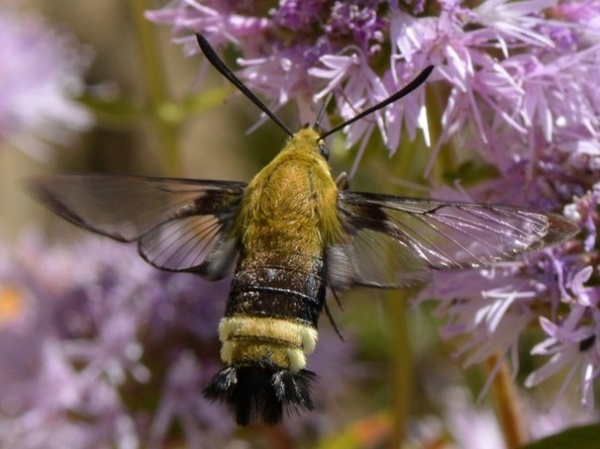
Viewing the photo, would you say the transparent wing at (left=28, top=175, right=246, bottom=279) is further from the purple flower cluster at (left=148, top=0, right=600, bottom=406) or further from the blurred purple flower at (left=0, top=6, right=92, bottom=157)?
the blurred purple flower at (left=0, top=6, right=92, bottom=157)

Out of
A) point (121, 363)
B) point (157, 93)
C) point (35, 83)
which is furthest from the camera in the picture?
point (35, 83)

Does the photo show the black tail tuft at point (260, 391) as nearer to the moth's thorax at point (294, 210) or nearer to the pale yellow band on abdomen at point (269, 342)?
the pale yellow band on abdomen at point (269, 342)

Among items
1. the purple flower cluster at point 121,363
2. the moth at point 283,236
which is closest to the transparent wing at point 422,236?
the moth at point 283,236

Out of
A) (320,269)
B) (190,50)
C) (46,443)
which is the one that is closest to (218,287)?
(46,443)

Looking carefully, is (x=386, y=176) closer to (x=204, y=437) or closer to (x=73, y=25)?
(x=204, y=437)

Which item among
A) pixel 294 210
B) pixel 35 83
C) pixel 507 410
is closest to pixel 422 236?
pixel 294 210

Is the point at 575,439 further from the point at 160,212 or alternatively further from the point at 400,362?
the point at 160,212
